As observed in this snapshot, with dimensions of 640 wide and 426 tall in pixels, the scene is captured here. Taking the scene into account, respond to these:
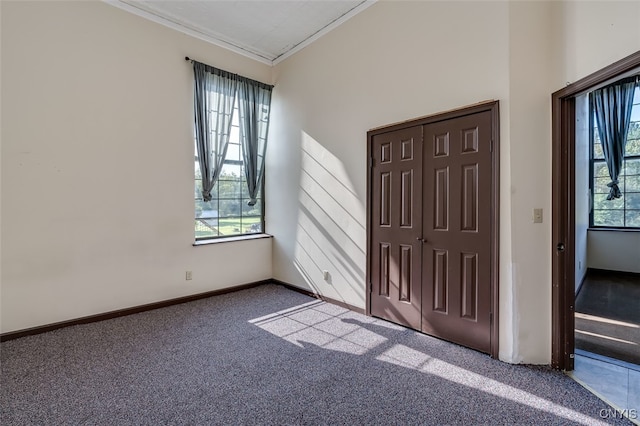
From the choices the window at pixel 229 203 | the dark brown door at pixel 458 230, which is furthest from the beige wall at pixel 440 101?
the window at pixel 229 203

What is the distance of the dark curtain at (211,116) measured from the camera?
4023mm

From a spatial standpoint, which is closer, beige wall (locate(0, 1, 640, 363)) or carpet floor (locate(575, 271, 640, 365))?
beige wall (locate(0, 1, 640, 363))

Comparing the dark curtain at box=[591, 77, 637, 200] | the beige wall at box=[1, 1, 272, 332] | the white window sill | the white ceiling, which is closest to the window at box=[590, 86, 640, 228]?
the dark curtain at box=[591, 77, 637, 200]

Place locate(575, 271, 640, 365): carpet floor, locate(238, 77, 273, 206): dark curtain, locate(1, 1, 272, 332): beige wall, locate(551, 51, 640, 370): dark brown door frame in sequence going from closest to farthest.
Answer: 1. locate(551, 51, 640, 370): dark brown door frame
2. locate(575, 271, 640, 365): carpet floor
3. locate(1, 1, 272, 332): beige wall
4. locate(238, 77, 273, 206): dark curtain

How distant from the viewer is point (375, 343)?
2842mm

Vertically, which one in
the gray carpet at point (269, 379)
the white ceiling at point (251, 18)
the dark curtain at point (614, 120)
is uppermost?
the white ceiling at point (251, 18)

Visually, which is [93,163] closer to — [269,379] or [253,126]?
[253,126]

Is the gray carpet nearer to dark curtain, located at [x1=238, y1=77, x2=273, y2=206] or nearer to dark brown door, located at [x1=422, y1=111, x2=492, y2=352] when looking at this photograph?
dark brown door, located at [x1=422, y1=111, x2=492, y2=352]

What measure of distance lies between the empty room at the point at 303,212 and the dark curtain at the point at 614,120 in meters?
2.10

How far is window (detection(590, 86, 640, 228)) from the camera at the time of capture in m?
5.20

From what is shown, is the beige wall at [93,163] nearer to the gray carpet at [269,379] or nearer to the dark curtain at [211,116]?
the dark curtain at [211,116]

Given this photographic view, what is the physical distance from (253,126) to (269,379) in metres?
Answer: 3.47

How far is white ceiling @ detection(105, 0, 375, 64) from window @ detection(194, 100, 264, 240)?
90 cm

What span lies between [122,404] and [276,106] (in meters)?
4.03
